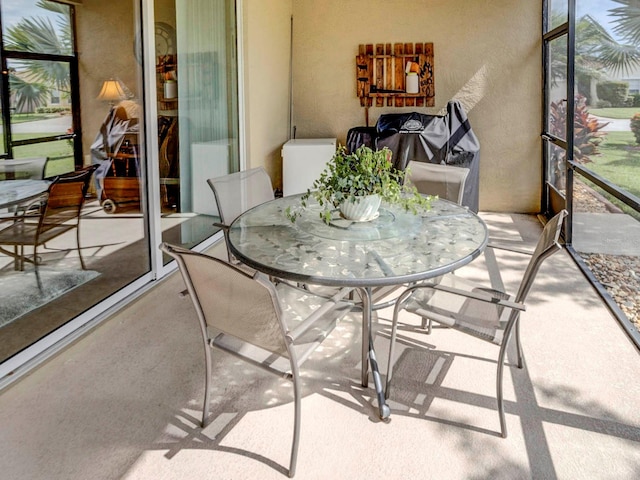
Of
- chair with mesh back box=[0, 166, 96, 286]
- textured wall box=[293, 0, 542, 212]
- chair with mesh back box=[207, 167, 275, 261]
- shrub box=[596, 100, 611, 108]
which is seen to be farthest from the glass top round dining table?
textured wall box=[293, 0, 542, 212]

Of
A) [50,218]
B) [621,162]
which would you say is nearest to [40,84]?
[50,218]

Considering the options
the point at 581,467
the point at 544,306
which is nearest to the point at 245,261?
the point at 581,467

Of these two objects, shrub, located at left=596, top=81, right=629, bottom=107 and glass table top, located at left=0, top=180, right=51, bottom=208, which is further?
shrub, located at left=596, top=81, right=629, bottom=107

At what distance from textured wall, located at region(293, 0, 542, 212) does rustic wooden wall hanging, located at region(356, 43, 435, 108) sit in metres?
0.08

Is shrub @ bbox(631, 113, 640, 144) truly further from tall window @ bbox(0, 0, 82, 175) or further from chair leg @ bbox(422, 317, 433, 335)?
tall window @ bbox(0, 0, 82, 175)

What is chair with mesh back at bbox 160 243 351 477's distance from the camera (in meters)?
1.66

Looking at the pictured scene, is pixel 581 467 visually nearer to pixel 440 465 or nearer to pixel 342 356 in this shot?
pixel 440 465

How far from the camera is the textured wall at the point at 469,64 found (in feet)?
18.6

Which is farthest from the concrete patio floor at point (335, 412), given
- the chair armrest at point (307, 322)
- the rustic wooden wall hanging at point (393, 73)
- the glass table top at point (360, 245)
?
the rustic wooden wall hanging at point (393, 73)

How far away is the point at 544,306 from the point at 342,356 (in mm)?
1438

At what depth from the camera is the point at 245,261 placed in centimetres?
207

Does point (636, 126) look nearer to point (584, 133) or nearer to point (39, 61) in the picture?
point (584, 133)

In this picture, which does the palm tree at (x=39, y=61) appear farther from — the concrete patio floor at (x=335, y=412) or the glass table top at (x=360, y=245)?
A: the concrete patio floor at (x=335, y=412)

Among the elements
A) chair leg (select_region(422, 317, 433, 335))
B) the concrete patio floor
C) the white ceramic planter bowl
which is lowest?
the concrete patio floor
